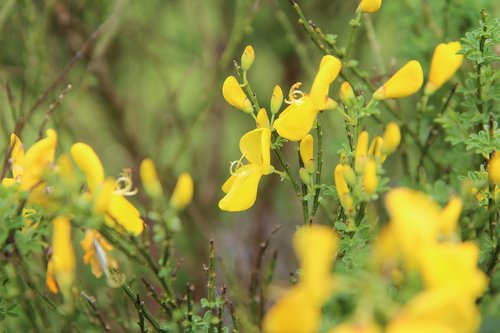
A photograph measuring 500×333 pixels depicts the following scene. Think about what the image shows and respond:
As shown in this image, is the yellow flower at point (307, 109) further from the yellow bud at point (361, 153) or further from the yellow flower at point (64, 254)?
the yellow flower at point (64, 254)

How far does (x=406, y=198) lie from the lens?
2.00ft

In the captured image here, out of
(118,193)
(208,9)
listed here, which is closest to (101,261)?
(118,193)

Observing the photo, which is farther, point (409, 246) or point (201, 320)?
point (201, 320)

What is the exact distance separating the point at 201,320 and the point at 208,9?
2.39 metres

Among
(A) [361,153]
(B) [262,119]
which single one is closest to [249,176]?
(B) [262,119]

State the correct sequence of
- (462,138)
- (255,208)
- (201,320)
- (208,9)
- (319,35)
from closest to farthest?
(201,320) < (462,138) < (319,35) < (255,208) < (208,9)

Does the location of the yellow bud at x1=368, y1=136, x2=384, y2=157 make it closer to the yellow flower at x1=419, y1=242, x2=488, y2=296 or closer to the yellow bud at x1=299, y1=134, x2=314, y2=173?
the yellow bud at x1=299, y1=134, x2=314, y2=173

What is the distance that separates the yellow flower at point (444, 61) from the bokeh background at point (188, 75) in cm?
49

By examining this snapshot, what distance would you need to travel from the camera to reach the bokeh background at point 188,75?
195 cm

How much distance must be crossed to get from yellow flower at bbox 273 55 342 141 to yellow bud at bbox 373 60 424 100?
0.10 meters

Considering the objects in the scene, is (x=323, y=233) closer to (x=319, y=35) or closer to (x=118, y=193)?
(x=118, y=193)

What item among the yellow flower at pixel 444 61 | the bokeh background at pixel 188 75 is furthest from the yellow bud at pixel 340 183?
the bokeh background at pixel 188 75

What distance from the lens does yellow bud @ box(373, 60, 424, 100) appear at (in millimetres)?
1049

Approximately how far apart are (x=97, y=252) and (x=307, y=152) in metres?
0.31
